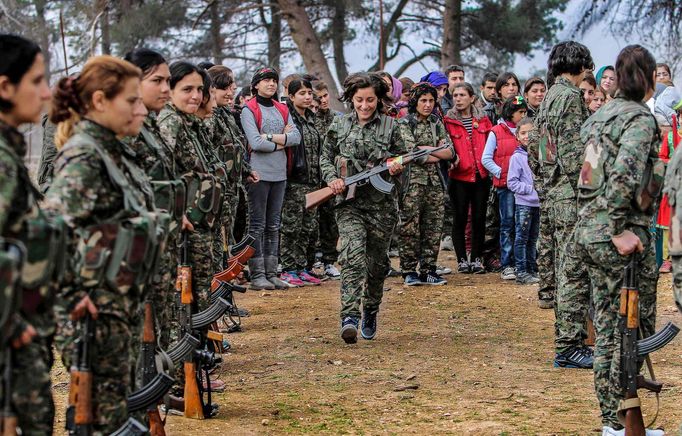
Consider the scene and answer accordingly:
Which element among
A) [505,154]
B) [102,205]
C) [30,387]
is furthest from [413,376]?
[505,154]

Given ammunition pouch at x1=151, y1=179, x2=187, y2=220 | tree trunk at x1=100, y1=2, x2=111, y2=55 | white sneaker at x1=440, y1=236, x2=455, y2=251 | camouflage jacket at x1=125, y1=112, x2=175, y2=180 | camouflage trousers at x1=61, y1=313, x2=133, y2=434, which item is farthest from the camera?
tree trunk at x1=100, y1=2, x2=111, y2=55

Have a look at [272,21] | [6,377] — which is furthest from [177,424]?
[272,21]

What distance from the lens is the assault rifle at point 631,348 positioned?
18.2 feet

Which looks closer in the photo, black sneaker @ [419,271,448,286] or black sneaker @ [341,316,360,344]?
black sneaker @ [341,316,360,344]

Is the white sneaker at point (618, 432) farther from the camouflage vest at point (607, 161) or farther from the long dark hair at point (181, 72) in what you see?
the long dark hair at point (181, 72)

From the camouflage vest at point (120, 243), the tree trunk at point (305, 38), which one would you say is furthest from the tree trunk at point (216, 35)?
the camouflage vest at point (120, 243)

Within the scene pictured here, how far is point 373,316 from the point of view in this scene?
9.08 meters

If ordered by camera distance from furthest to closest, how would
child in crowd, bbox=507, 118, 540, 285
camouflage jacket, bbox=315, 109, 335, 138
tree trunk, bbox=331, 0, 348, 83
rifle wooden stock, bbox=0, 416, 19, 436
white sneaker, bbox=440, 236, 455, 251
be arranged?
tree trunk, bbox=331, 0, 348, 83 < white sneaker, bbox=440, 236, 455, 251 < camouflage jacket, bbox=315, 109, 335, 138 < child in crowd, bbox=507, 118, 540, 285 < rifle wooden stock, bbox=0, 416, 19, 436

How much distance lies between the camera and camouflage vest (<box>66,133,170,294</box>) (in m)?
4.25

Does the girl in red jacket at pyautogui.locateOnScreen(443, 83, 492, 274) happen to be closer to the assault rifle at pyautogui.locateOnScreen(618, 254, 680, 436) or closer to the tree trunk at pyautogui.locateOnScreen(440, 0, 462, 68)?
the assault rifle at pyautogui.locateOnScreen(618, 254, 680, 436)

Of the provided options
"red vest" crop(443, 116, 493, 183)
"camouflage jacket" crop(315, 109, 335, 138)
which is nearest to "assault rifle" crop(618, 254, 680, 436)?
"red vest" crop(443, 116, 493, 183)

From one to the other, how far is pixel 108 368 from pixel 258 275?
7645mm

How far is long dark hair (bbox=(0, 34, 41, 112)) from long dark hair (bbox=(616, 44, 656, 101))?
10.2 ft

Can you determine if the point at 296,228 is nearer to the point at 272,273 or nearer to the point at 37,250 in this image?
the point at 272,273
